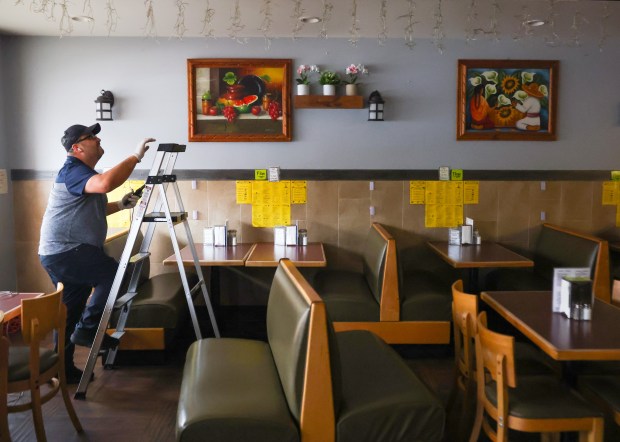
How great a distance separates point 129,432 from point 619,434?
282 centimetres

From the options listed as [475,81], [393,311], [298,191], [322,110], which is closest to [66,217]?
[298,191]

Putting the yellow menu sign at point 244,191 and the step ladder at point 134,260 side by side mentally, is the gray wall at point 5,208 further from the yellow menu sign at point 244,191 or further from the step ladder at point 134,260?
the yellow menu sign at point 244,191

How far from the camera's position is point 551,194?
561 cm

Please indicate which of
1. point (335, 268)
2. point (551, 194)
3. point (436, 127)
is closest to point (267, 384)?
point (335, 268)

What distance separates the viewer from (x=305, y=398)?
245cm

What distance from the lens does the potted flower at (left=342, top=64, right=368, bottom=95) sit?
17.6ft

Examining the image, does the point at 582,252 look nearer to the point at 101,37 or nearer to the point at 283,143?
the point at 283,143

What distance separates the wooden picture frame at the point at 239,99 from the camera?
5.41m

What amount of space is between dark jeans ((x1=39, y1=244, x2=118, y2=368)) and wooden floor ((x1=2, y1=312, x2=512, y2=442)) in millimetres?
394

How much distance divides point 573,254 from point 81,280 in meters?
3.93

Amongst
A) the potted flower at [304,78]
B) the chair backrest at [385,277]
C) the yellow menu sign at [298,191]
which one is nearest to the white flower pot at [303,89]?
the potted flower at [304,78]

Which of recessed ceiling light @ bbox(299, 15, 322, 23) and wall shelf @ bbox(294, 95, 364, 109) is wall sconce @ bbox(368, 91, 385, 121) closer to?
wall shelf @ bbox(294, 95, 364, 109)

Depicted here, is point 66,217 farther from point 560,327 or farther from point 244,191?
point 560,327

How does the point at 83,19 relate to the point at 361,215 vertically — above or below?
above
